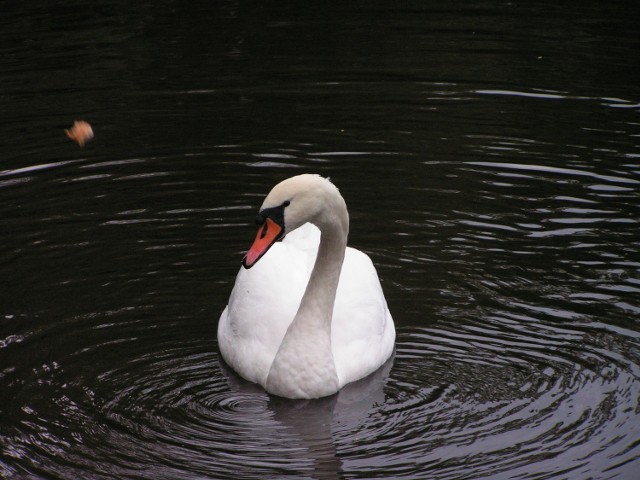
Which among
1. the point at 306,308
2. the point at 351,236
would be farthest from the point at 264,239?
the point at 351,236

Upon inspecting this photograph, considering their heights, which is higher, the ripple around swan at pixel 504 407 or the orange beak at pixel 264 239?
the orange beak at pixel 264 239

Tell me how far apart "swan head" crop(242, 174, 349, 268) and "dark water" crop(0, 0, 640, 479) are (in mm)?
1215

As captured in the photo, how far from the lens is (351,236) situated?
11172 mm

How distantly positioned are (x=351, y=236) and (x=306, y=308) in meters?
2.84

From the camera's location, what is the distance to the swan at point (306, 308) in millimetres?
8008

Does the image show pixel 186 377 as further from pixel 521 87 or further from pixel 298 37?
pixel 298 37

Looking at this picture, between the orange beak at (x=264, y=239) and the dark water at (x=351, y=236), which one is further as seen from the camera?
the dark water at (x=351, y=236)

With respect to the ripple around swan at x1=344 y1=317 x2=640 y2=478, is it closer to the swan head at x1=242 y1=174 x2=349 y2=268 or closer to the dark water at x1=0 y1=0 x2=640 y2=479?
the dark water at x1=0 y1=0 x2=640 y2=479

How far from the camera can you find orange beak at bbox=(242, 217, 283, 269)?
7.54 metres

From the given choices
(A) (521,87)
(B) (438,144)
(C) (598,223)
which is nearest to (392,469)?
(C) (598,223)

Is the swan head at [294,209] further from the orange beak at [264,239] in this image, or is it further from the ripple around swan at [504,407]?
the ripple around swan at [504,407]

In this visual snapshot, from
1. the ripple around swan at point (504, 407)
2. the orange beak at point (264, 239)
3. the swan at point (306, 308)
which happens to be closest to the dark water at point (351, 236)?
the ripple around swan at point (504, 407)

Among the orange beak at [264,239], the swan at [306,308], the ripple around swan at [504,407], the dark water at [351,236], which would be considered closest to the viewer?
the ripple around swan at [504,407]

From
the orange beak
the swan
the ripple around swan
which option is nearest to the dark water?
the ripple around swan
